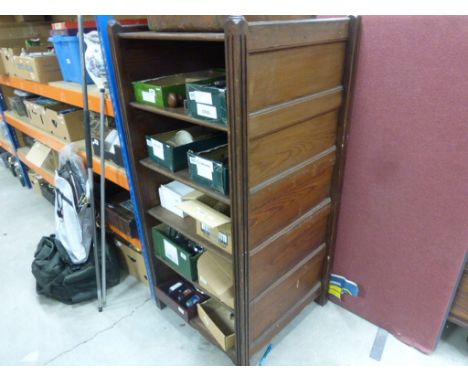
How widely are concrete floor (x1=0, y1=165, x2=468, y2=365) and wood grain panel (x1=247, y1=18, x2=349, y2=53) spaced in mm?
1321

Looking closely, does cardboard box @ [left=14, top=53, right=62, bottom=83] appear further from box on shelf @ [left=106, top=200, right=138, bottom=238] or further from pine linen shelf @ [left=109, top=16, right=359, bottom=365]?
pine linen shelf @ [left=109, top=16, right=359, bottom=365]

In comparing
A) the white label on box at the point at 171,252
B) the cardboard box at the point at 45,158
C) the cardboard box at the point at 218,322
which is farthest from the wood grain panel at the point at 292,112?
the cardboard box at the point at 45,158

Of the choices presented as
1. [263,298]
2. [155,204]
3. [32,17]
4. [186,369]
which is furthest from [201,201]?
[32,17]

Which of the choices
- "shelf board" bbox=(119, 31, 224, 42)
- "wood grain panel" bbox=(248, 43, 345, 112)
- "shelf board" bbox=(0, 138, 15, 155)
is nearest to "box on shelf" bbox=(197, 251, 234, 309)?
"wood grain panel" bbox=(248, 43, 345, 112)

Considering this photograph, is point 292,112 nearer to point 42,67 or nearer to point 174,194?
point 174,194

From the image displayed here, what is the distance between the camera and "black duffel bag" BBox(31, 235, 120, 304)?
180 cm

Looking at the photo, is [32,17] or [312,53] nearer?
[312,53]

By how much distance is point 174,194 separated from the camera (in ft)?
4.74

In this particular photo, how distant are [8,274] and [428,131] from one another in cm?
238

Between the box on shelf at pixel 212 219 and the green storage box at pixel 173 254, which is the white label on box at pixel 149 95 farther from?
the green storage box at pixel 173 254

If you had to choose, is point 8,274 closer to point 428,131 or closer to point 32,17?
point 32,17

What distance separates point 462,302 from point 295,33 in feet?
4.03

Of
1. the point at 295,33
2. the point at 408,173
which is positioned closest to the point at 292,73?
the point at 295,33

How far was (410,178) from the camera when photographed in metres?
1.25
